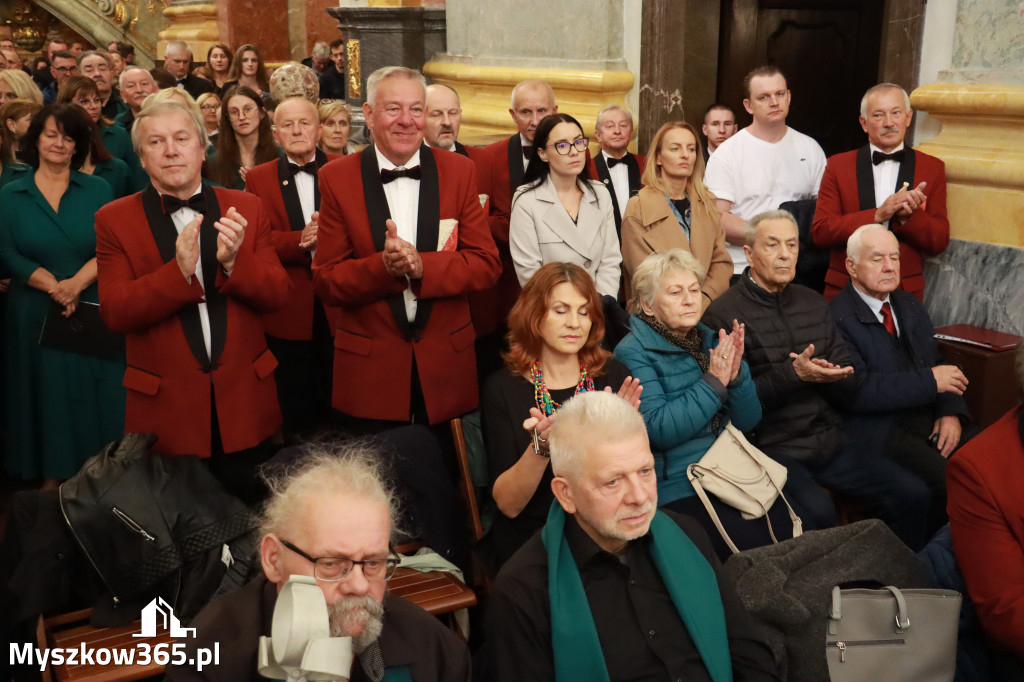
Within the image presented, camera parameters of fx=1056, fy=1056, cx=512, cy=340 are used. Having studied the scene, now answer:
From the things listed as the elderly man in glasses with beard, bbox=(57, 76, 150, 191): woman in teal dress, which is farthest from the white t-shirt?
the elderly man in glasses with beard

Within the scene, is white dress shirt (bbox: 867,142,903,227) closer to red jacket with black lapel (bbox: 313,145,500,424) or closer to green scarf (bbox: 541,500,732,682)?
red jacket with black lapel (bbox: 313,145,500,424)

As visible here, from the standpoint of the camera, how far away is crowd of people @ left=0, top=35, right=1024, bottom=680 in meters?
2.63

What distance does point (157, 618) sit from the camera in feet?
10.2

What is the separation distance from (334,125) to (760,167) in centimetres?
235

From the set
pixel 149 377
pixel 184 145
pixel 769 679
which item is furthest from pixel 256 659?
pixel 184 145

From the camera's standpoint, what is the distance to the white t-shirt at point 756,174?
5.28 m

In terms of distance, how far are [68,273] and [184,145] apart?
5.28ft

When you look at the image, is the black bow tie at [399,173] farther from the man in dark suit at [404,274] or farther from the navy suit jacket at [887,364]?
the navy suit jacket at [887,364]

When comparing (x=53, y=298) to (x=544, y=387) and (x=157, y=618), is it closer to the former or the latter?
(x=157, y=618)

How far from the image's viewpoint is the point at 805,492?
3.92 meters

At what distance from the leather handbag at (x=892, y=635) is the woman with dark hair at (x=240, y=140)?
3702 mm

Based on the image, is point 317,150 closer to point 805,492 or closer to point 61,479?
point 61,479

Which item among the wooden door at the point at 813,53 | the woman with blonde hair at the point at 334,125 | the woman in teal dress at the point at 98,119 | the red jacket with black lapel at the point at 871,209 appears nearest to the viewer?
the red jacket with black lapel at the point at 871,209

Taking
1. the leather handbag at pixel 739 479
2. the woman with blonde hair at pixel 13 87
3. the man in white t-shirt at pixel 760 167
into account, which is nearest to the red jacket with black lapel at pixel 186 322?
the leather handbag at pixel 739 479
